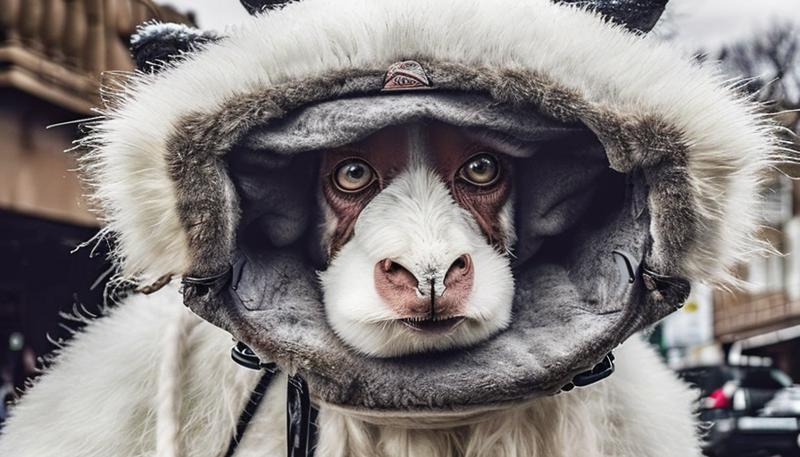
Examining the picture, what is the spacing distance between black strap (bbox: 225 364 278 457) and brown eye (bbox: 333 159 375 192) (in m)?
0.40

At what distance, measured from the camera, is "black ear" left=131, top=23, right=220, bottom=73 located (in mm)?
1638

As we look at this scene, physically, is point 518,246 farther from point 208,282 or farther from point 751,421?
point 751,421

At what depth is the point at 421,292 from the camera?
1325 mm

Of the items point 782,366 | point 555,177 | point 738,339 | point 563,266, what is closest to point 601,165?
point 555,177

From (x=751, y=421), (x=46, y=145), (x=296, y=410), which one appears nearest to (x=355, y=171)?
(x=296, y=410)

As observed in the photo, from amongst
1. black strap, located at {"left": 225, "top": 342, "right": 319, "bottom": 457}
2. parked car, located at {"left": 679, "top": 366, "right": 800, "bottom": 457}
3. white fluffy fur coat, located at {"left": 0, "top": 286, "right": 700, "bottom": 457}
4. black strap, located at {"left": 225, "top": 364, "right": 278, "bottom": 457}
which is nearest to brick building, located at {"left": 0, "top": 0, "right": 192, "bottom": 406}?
white fluffy fur coat, located at {"left": 0, "top": 286, "right": 700, "bottom": 457}

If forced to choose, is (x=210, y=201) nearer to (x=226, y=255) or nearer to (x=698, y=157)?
(x=226, y=255)

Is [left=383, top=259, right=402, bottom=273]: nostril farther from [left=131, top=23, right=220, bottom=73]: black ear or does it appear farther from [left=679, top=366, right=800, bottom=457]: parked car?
[left=679, top=366, right=800, bottom=457]: parked car

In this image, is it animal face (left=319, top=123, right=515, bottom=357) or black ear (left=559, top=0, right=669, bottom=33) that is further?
black ear (left=559, top=0, right=669, bottom=33)

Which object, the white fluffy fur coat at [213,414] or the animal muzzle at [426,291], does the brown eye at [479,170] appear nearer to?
the animal muzzle at [426,291]

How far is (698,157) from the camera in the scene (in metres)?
1.36

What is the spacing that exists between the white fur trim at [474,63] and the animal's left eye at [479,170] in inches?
7.5

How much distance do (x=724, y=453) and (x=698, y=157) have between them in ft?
21.6

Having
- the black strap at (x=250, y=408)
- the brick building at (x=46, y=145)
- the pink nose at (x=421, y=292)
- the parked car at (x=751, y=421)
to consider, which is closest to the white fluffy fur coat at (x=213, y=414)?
the black strap at (x=250, y=408)
